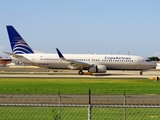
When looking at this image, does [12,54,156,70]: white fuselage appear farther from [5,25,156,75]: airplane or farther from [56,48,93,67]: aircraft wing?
[56,48,93,67]: aircraft wing

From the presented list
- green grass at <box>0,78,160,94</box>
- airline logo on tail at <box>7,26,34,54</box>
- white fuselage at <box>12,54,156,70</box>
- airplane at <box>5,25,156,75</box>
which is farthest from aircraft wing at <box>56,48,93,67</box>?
green grass at <box>0,78,160,94</box>

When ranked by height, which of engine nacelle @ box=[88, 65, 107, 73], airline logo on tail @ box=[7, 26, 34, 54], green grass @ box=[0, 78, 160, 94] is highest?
airline logo on tail @ box=[7, 26, 34, 54]

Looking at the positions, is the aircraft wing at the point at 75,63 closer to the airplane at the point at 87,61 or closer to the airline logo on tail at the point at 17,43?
the airplane at the point at 87,61

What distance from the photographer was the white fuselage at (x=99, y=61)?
66.4 metres

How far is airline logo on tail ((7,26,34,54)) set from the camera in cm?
7131

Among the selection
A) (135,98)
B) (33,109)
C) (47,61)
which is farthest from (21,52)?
(33,109)

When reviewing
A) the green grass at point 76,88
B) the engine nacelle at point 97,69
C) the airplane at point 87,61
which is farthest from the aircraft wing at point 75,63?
the green grass at point 76,88

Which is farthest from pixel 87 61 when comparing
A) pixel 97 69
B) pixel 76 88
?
pixel 76 88

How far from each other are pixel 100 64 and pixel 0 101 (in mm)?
43479

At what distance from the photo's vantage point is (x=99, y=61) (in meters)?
66.9

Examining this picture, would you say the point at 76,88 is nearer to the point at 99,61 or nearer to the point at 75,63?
the point at 75,63

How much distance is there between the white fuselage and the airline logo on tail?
3.84 m

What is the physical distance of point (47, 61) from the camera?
66562mm

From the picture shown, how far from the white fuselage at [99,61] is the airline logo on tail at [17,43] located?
3845 mm
